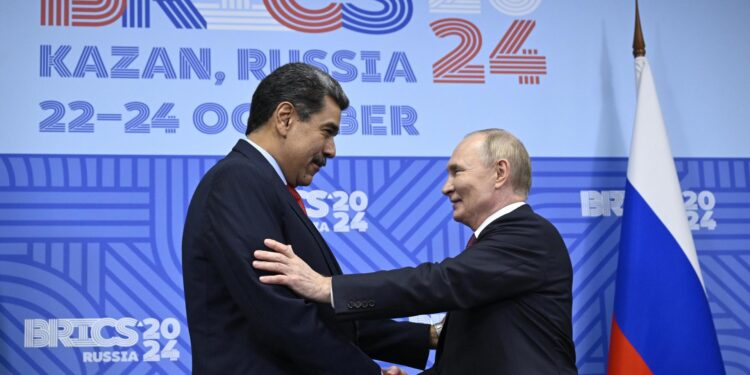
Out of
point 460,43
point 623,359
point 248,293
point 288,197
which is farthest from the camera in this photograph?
point 460,43

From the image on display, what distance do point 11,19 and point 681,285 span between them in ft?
9.42

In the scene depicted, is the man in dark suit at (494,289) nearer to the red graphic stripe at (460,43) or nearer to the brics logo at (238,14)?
the red graphic stripe at (460,43)

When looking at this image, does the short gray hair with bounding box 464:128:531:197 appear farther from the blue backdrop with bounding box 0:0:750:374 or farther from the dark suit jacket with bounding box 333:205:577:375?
the blue backdrop with bounding box 0:0:750:374

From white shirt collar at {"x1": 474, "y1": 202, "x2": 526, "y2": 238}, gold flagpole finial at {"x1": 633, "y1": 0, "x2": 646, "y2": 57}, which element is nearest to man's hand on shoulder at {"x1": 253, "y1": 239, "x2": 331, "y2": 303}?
white shirt collar at {"x1": 474, "y1": 202, "x2": 526, "y2": 238}

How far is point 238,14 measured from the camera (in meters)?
3.80

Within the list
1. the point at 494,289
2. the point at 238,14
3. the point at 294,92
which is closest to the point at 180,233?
the point at 238,14

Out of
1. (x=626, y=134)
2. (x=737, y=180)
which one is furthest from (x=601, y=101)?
(x=737, y=180)

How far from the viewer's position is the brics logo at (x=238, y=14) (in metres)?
3.70

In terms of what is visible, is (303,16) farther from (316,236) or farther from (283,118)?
(316,236)

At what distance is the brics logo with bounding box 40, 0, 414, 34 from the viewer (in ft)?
12.1

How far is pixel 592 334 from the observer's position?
150 inches

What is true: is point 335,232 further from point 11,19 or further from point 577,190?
point 11,19

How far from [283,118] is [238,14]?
1556 millimetres

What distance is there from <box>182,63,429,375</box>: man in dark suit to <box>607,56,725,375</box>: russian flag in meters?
1.55
